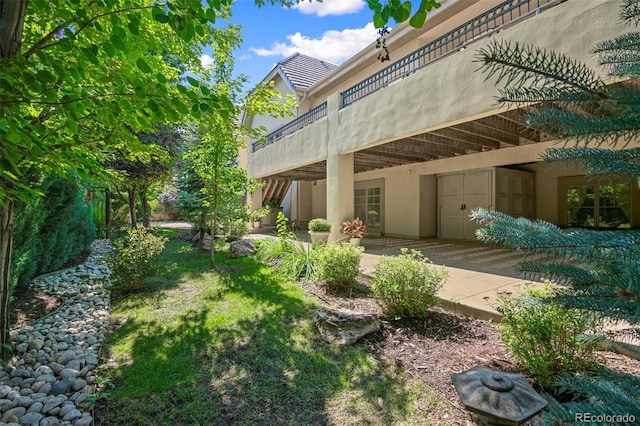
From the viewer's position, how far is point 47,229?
5.95 meters

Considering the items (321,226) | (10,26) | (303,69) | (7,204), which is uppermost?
(303,69)

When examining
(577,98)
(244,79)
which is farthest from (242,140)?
(577,98)

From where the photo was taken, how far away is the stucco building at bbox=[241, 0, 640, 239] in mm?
5258

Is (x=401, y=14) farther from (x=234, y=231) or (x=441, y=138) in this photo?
(x=234, y=231)

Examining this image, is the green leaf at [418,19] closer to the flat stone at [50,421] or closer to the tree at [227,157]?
the tree at [227,157]

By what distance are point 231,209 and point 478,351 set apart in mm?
7387

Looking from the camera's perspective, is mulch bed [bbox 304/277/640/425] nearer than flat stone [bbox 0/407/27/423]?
No

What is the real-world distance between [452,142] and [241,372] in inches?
343

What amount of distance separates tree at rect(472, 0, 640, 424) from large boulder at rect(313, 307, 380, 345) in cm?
253

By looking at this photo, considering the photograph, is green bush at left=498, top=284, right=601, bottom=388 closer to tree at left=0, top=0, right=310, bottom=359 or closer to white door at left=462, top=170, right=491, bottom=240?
tree at left=0, top=0, right=310, bottom=359

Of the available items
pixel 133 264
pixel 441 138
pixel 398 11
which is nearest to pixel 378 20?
pixel 398 11

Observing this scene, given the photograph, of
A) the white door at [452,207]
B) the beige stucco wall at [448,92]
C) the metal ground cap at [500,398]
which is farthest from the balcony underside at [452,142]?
the metal ground cap at [500,398]

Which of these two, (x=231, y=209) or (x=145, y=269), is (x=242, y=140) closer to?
(x=231, y=209)

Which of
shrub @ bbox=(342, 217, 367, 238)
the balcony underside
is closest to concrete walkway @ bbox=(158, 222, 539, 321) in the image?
shrub @ bbox=(342, 217, 367, 238)
